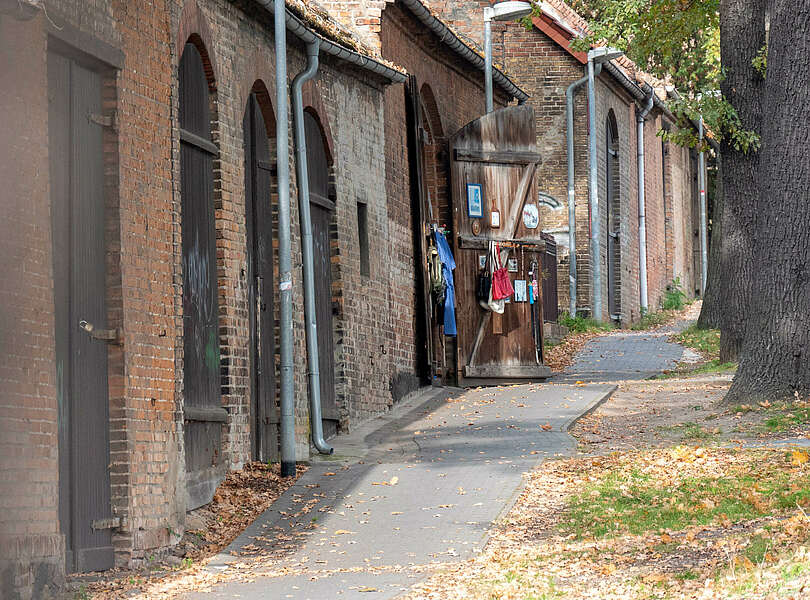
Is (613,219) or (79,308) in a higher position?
(613,219)

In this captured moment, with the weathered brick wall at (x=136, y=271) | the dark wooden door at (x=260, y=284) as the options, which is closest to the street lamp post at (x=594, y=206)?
the weathered brick wall at (x=136, y=271)

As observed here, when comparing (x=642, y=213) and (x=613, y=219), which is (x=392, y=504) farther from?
(x=642, y=213)

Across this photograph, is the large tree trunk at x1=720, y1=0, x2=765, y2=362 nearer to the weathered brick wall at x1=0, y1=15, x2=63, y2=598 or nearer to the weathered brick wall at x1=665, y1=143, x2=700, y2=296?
the weathered brick wall at x1=0, y1=15, x2=63, y2=598

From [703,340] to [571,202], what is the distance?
4.70 meters

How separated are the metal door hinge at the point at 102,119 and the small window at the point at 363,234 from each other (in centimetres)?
744

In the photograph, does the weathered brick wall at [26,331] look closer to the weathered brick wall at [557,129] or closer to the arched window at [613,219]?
the weathered brick wall at [557,129]

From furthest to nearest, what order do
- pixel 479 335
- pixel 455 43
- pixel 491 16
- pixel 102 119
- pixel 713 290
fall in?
pixel 713 290
pixel 491 16
pixel 479 335
pixel 455 43
pixel 102 119

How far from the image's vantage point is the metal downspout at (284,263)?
1228 cm

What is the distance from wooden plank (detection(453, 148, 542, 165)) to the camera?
2030cm

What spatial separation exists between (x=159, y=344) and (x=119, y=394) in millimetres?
712

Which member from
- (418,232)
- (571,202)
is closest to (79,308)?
(418,232)

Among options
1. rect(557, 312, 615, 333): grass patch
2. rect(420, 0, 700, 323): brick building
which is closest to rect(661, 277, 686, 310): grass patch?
rect(420, 0, 700, 323): brick building

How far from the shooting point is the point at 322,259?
15.4 m

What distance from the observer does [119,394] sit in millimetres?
9422
